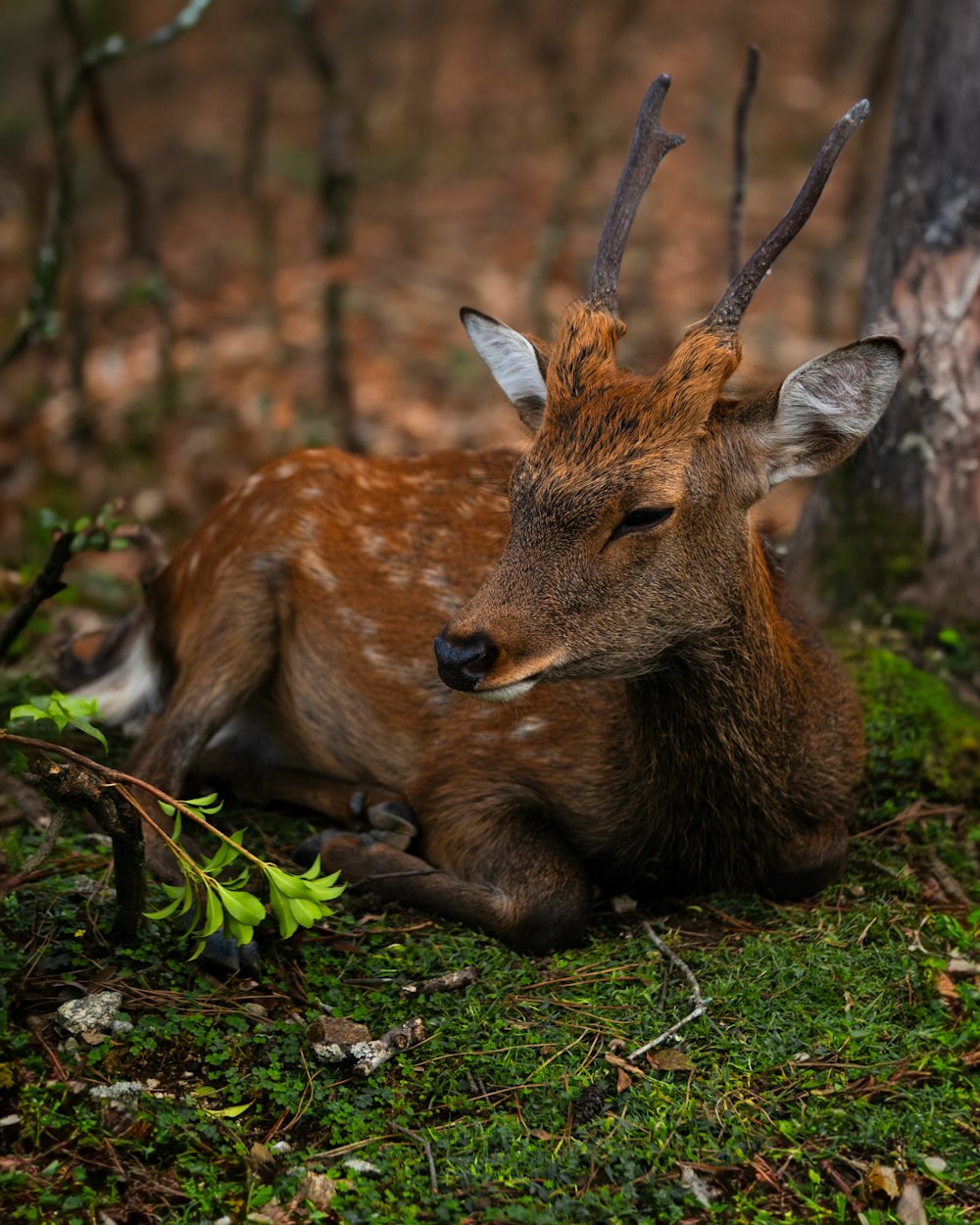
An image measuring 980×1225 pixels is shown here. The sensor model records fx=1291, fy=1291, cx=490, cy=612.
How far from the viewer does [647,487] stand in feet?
11.1

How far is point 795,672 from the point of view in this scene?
3.92 meters

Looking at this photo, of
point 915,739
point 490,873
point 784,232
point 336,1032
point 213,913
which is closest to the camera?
point 213,913

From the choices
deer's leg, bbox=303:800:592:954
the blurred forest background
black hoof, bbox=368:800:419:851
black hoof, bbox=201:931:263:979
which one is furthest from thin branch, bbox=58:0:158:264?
black hoof, bbox=201:931:263:979

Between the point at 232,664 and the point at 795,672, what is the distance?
6.44ft

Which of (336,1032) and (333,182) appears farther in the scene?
(333,182)

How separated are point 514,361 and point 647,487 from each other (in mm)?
839

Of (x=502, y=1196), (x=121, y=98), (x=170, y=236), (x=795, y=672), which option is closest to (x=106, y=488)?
(x=170, y=236)

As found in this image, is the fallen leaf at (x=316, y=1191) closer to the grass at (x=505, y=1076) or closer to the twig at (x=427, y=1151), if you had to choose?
the grass at (x=505, y=1076)

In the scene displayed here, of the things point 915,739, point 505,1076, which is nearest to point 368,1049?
point 505,1076

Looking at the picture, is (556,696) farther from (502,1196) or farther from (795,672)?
(502,1196)

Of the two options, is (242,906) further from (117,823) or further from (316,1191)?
(316,1191)

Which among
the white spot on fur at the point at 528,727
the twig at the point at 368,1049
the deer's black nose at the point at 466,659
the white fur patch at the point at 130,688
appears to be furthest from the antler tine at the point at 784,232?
the white fur patch at the point at 130,688

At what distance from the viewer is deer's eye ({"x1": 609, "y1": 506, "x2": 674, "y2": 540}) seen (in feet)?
11.2

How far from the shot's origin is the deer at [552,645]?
3418mm
